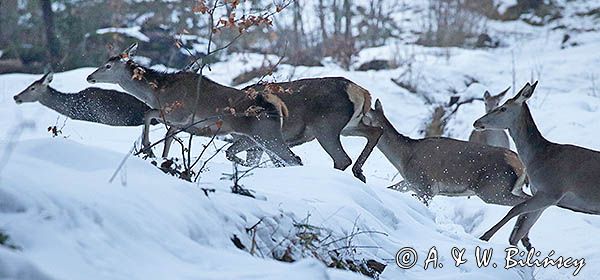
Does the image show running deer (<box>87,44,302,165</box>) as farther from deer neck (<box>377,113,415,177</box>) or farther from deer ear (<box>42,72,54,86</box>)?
deer ear (<box>42,72,54,86</box>)

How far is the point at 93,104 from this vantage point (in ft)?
40.2

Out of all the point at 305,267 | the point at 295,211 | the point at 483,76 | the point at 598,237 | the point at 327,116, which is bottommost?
the point at 483,76

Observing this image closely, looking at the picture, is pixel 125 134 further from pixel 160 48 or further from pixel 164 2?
pixel 164 2

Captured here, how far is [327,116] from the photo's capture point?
960 cm

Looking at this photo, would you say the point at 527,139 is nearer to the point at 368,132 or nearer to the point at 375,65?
the point at 368,132

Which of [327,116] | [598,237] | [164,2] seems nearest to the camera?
[598,237]

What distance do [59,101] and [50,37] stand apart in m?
9.75

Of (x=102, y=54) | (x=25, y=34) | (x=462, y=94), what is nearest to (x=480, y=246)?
(x=462, y=94)

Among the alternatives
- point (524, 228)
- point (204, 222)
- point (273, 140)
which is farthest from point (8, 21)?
point (204, 222)

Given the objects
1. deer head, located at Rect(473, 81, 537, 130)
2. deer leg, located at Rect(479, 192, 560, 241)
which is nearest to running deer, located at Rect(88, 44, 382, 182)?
deer head, located at Rect(473, 81, 537, 130)

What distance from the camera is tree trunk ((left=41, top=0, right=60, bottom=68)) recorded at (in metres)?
21.7

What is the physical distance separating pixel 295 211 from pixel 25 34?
67.6 ft

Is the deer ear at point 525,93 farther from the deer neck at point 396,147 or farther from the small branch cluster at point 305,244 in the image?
the small branch cluster at point 305,244

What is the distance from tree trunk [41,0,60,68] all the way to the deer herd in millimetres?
11698
